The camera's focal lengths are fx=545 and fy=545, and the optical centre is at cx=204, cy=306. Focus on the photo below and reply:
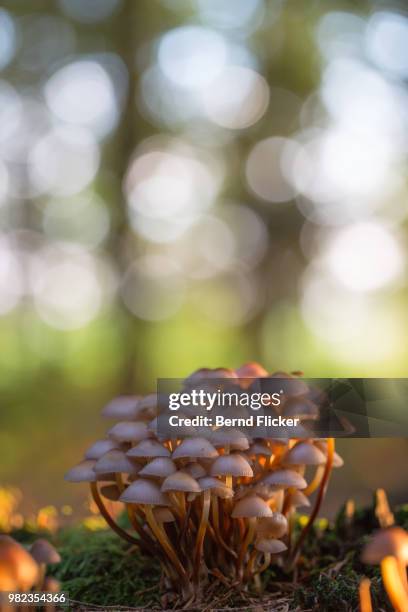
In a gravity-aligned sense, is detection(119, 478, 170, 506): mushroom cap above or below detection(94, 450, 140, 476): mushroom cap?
below

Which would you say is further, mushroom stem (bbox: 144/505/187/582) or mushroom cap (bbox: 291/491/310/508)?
mushroom cap (bbox: 291/491/310/508)

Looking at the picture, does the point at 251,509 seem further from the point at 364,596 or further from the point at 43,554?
the point at 43,554

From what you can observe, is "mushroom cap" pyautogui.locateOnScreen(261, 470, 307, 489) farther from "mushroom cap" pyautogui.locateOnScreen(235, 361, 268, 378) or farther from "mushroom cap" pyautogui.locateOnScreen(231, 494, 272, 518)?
"mushroom cap" pyautogui.locateOnScreen(235, 361, 268, 378)

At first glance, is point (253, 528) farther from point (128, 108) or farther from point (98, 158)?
point (98, 158)

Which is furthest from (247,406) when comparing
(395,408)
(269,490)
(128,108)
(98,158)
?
(98,158)

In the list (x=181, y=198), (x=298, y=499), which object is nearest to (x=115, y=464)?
(x=298, y=499)

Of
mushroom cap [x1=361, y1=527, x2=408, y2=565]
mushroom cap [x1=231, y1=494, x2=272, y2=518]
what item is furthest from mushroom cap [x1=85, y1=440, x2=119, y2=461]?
mushroom cap [x1=361, y1=527, x2=408, y2=565]
